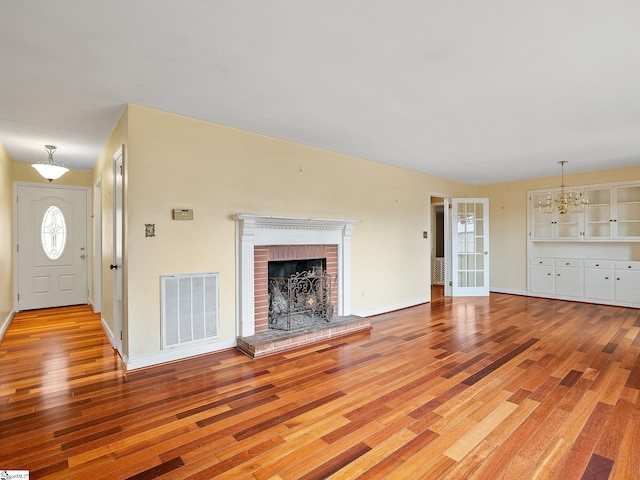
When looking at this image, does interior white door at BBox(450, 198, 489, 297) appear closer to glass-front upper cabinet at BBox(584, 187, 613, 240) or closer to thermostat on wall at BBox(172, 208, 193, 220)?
glass-front upper cabinet at BBox(584, 187, 613, 240)

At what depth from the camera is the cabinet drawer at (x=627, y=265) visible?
574 centimetres

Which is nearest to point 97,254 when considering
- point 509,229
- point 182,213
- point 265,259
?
point 182,213

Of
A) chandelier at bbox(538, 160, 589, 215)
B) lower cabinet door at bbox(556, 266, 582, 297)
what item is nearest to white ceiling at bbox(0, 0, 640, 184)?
chandelier at bbox(538, 160, 589, 215)

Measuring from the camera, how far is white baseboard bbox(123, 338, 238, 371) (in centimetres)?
313

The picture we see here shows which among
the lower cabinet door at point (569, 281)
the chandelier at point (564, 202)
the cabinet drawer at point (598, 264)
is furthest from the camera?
the lower cabinet door at point (569, 281)

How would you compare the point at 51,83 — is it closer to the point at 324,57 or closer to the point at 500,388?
the point at 324,57

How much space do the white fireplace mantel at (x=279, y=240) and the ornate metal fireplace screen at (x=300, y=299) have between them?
0.29 metres

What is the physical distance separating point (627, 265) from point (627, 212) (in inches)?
38.0

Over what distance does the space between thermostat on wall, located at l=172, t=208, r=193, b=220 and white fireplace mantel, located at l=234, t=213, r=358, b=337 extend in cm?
50

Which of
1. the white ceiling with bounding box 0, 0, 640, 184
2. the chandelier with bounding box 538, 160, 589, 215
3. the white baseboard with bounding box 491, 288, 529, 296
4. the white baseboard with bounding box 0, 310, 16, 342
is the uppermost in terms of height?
the white ceiling with bounding box 0, 0, 640, 184

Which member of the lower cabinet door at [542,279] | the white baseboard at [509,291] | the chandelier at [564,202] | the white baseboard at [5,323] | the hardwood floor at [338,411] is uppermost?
the chandelier at [564,202]

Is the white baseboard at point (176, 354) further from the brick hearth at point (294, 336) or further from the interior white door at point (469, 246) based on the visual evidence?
the interior white door at point (469, 246)

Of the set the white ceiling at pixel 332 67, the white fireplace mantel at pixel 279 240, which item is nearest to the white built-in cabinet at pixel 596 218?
the white ceiling at pixel 332 67

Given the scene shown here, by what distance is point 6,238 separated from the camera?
4.57 meters
